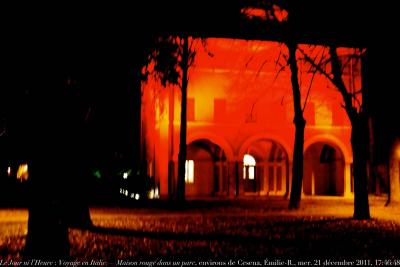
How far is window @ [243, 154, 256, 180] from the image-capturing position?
33.4 meters

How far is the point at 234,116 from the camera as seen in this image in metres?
30.2

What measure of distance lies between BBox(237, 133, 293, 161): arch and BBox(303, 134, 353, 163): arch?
1.17 meters

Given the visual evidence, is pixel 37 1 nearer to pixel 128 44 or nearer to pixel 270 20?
pixel 128 44

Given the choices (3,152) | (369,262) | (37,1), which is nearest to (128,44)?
(37,1)

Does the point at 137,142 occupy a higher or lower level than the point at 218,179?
higher

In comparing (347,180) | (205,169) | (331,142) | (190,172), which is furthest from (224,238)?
(347,180)

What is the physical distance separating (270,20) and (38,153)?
1159 centimetres

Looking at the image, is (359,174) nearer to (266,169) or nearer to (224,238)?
(224,238)

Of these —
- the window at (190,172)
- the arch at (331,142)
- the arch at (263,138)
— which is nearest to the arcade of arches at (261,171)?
the window at (190,172)

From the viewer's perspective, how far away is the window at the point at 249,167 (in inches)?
1316

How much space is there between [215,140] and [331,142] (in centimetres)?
691

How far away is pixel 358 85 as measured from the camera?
32.0 m

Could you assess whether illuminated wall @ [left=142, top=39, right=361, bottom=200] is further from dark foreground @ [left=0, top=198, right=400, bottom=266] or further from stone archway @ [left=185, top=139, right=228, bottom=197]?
dark foreground @ [left=0, top=198, right=400, bottom=266]

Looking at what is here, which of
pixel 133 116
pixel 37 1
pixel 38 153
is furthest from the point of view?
pixel 133 116
